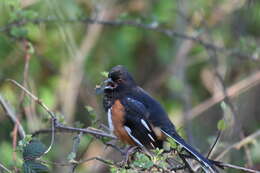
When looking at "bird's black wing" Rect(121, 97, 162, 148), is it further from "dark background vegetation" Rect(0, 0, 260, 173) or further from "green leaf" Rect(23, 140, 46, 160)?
"dark background vegetation" Rect(0, 0, 260, 173)

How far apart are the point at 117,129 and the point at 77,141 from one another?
0.76 meters

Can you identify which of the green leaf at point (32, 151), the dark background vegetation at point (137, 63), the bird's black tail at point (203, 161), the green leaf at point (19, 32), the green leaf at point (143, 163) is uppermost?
the dark background vegetation at point (137, 63)

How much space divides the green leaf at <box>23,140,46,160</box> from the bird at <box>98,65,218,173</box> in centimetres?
96

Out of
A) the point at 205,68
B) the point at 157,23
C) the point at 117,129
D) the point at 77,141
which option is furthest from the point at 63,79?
the point at 77,141

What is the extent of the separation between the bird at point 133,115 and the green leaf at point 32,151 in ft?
3.16

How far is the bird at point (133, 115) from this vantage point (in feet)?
13.5

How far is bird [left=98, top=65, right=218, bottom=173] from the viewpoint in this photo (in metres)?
4.10

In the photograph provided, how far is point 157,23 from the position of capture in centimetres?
501

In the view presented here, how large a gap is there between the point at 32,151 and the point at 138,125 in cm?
116

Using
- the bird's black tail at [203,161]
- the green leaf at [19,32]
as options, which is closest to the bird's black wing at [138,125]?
the bird's black tail at [203,161]

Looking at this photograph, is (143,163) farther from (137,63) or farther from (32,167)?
(137,63)

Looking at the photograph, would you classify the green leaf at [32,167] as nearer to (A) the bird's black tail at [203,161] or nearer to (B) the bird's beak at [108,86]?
(A) the bird's black tail at [203,161]

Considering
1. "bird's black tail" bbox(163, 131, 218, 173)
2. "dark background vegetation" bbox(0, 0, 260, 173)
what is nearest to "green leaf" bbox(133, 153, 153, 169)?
"bird's black tail" bbox(163, 131, 218, 173)

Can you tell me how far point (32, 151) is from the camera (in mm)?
3184
